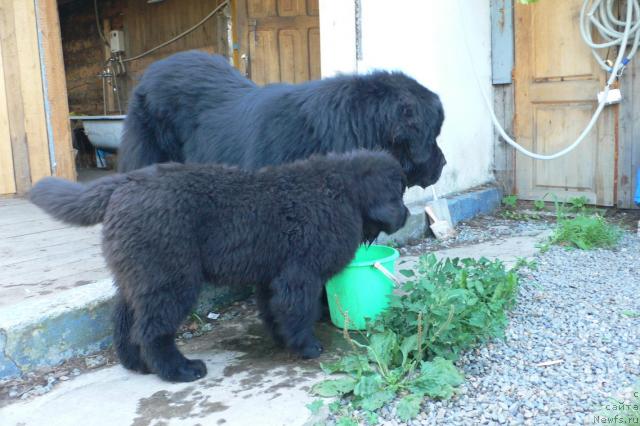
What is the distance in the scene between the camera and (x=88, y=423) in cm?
215

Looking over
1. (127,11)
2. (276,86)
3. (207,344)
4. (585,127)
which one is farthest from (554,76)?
(127,11)

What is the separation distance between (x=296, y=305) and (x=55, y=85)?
3.69m

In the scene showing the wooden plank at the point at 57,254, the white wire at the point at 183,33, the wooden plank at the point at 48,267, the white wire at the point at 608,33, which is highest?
the white wire at the point at 183,33

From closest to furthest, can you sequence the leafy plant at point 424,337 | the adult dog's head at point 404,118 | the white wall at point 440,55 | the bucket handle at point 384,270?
1. the leafy plant at point 424,337
2. the bucket handle at point 384,270
3. the adult dog's head at point 404,118
4. the white wall at point 440,55

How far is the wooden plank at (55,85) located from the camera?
508 centimetres

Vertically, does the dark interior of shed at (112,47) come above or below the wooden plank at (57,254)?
above

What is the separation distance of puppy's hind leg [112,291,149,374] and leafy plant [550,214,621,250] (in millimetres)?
2835

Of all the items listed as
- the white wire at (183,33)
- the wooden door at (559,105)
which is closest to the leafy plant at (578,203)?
the wooden door at (559,105)

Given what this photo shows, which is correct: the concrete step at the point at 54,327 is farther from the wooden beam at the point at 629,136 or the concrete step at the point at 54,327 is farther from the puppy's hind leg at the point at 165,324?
the wooden beam at the point at 629,136

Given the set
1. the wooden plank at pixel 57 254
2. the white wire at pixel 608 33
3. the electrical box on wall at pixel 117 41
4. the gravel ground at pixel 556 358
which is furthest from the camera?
the electrical box on wall at pixel 117 41

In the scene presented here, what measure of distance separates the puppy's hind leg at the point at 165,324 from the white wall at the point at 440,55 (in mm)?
2204

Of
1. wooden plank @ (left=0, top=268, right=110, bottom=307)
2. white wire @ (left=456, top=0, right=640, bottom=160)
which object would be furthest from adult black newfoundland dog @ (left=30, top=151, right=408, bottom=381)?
white wire @ (left=456, top=0, right=640, bottom=160)

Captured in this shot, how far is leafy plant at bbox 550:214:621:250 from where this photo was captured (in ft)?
13.4

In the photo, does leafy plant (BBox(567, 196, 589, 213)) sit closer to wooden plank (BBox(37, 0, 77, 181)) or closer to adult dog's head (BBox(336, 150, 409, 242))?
adult dog's head (BBox(336, 150, 409, 242))
